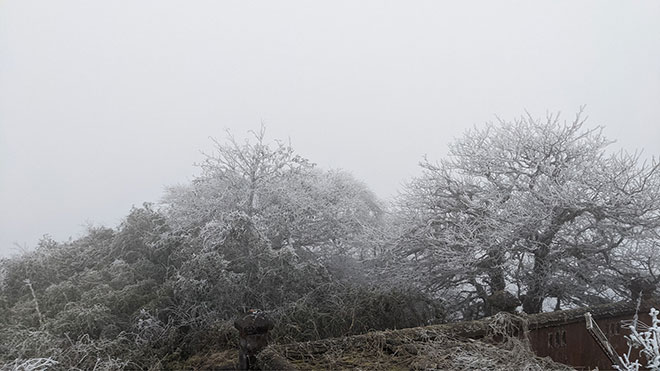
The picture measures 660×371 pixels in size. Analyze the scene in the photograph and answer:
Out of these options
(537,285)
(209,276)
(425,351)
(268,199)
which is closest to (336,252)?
(268,199)

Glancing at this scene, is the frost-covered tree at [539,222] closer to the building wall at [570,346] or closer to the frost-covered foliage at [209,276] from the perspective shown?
the frost-covered foliage at [209,276]

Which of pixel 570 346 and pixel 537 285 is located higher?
pixel 537 285

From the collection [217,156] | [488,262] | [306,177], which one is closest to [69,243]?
[217,156]

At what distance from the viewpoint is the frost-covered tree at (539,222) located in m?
8.02

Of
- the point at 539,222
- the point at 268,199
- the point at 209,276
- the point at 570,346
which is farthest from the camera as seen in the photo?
the point at 268,199

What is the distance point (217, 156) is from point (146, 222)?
1695 millimetres

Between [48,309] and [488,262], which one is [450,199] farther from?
[48,309]

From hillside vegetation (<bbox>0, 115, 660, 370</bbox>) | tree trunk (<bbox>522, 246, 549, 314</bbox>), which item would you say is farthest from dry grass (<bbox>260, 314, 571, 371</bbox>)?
tree trunk (<bbox>522, 246, 549, 314</bbox>)

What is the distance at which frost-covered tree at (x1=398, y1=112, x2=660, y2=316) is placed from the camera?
802 cm

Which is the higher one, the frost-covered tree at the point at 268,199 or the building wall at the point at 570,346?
the frost-covered tree at the point at 268,199

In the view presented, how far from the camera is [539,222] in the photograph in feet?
27.0

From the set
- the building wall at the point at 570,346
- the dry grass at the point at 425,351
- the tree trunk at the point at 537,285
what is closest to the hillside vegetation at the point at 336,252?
the tree trunk at the point at 537,285

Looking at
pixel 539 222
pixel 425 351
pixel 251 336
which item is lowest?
pixel 425 351

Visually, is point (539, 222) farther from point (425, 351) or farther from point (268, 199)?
point (268, 199)
